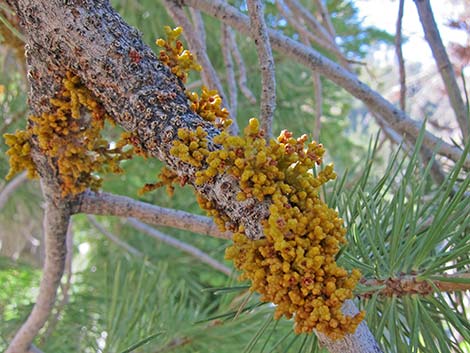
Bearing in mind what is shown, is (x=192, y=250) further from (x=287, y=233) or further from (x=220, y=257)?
(x=287, y=233)

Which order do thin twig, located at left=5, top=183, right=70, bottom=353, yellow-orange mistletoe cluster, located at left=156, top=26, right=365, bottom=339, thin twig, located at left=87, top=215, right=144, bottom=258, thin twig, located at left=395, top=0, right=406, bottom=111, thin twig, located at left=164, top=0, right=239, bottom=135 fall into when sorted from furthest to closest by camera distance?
thin twig, located at left=87, top=215, right=144, bottom=258
thin twig, located at left=395, top=0, right=406, bottom=111
thin twig, located at left=164, top=0, right=239, bottom=135
thin twig, located at left=5, top=183, right=70, bottom=353
yellow-orange mistletoe cluster, located at left=156, top=26, right=365, bottom=339

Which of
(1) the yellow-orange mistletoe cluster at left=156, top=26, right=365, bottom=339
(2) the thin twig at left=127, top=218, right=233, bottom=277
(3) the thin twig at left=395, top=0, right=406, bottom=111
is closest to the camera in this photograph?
(1) the yellow-orange mistletoe cluster at left=156, top=26, right=365, bottom=339

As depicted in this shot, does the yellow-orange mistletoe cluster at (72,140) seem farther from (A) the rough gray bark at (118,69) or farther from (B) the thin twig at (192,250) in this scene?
(B) the thin twig at (192,250)

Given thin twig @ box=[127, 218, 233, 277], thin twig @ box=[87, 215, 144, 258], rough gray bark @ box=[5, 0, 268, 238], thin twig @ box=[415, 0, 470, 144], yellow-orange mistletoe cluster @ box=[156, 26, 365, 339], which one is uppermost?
thin twig @ box=[415, 0, 470, 144]

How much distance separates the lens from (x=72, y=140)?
0.64 metres

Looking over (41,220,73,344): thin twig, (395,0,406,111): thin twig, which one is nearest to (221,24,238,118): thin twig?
(395,0,406,111): thin twig

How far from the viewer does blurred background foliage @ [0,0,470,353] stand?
0.59 metres

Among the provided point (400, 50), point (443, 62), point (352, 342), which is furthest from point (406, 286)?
point (400, 50)

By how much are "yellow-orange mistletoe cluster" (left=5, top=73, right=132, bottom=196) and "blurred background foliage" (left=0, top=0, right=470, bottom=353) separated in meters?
0.20

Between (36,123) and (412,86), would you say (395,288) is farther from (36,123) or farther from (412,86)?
(412,86)

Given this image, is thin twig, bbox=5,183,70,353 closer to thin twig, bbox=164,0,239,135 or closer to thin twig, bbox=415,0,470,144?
thin twig, bbox=164,0,239,135

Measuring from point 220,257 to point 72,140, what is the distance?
4.86ft

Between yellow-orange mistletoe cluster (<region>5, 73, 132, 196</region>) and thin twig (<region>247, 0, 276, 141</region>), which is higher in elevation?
thin twig (<region>247, 0, 276, 141</region>)

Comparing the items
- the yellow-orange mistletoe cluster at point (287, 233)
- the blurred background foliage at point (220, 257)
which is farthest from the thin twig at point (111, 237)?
the yellow-orange mistletoe cluster at point (287, 233)
